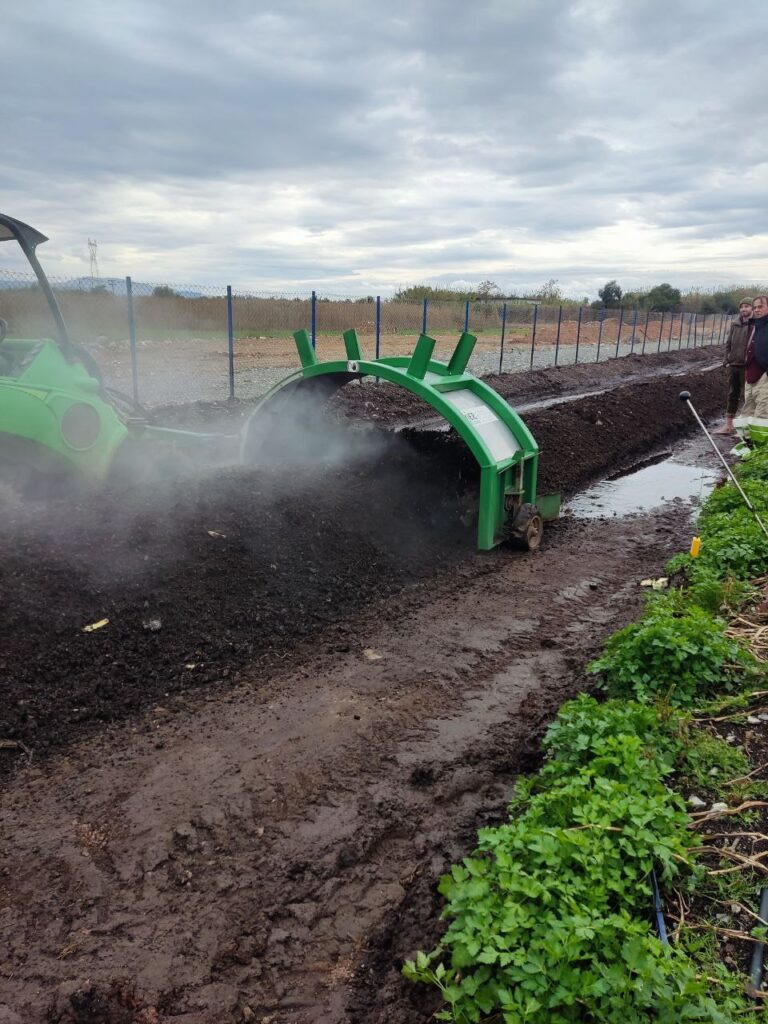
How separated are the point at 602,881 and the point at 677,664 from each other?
1.68m

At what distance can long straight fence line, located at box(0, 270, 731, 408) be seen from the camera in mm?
12602

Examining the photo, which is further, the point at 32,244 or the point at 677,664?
the point at 32,244

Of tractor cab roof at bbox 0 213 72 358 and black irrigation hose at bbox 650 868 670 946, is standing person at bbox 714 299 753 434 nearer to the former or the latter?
tractor cab roof at bbox 0 213 72 358

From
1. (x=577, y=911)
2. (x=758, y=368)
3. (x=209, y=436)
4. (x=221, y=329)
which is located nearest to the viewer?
(x=577, y=911)

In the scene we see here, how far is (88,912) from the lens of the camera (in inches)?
109

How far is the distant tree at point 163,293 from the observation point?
1334 centimetres

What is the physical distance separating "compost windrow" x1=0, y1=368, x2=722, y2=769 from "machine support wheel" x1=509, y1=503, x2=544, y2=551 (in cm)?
42

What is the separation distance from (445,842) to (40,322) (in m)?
5.95

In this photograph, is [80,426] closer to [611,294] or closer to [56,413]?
[56,413]

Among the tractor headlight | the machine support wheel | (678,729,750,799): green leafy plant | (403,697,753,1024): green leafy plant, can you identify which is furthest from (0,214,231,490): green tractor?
(678,729,750,799): green leafy plant

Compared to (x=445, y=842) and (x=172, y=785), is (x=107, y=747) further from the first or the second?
(x=445, y=842)

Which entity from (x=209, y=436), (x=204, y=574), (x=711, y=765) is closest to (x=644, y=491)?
(x=209, y=436)

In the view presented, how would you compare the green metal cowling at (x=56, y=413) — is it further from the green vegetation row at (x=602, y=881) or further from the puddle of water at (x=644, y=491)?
the puddle of water at (x=644, y=491)

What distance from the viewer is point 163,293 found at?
550 inches
